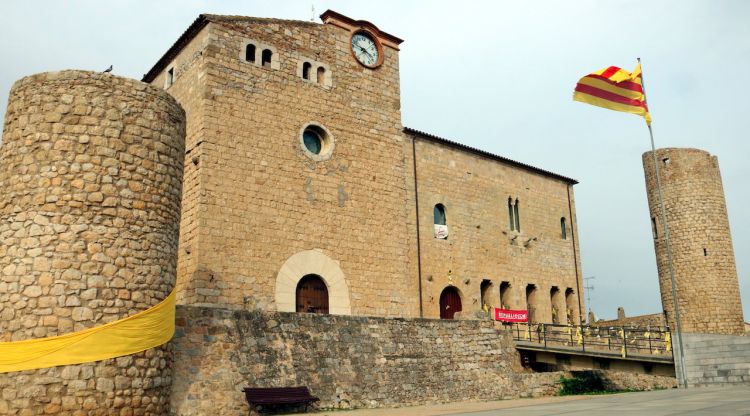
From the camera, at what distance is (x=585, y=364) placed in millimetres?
17703

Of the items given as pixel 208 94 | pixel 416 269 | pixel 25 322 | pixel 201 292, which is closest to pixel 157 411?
pixel 25 322

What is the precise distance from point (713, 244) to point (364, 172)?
16273 mm

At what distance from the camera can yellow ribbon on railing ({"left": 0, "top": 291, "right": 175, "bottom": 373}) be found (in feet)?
27.6

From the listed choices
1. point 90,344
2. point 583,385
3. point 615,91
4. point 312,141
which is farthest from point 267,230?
point 615,91

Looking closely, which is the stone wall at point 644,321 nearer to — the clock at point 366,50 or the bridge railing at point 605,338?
the bridge railing at point 605,338

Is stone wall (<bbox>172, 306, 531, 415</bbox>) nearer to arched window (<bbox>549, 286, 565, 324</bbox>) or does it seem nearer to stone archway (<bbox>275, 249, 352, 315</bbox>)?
stone archway (<bbox>275, 249, 352, 315</bbox>)

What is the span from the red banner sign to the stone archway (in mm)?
7246

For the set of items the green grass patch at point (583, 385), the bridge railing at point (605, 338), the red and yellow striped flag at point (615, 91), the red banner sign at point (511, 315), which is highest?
the red and yellow striped flag at point (615, 91)

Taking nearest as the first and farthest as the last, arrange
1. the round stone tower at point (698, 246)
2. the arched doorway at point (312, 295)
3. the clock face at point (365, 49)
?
the arched doorway at point (312, 295)
the clock face at point (365, 49)
the round stone tower at point (698, 246)

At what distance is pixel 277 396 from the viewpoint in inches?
440

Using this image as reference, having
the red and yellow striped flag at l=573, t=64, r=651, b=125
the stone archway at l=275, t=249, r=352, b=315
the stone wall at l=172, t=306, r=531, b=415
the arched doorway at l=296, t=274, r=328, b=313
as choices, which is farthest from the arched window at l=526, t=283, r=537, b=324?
→ the arched doorway at l=296, t=274, r=328, b=313

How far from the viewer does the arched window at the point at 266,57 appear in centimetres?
1829

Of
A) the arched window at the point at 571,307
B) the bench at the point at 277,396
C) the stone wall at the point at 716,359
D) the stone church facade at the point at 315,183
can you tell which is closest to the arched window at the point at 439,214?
the stone church facade at the point at 315,183

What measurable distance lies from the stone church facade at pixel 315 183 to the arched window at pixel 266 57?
31mm
